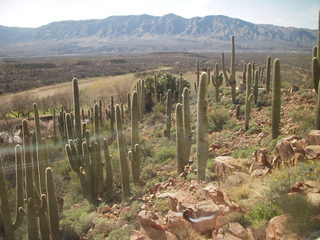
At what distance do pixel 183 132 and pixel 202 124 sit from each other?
7.87ft

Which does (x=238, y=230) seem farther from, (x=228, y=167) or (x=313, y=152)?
(x=313, y=152)

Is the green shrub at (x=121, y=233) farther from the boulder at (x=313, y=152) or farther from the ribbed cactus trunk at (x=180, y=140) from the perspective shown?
the boulder at (x=313, y=152)

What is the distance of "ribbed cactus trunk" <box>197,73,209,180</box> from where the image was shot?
29.2 ft

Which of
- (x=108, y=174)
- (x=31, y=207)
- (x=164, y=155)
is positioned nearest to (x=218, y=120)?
(x=164, y=155)

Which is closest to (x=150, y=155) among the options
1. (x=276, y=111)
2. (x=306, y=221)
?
(x=276, y=111)

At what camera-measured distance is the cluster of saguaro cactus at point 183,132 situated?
11219 millimetres

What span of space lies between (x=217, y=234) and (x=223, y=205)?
→ 0.91 metres

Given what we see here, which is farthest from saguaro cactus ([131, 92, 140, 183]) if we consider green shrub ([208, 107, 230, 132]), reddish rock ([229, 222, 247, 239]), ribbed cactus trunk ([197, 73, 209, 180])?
green shrub ([208, 107, 230, 132])

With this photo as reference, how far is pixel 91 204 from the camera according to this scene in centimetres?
1095

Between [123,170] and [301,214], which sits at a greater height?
[301,214]

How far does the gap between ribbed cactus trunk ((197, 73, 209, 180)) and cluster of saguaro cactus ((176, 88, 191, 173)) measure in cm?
197

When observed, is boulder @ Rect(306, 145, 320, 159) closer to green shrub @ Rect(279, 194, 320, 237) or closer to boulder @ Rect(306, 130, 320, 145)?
boulder @ Rect(306, 130, 320, 145)

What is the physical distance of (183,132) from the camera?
11398mm

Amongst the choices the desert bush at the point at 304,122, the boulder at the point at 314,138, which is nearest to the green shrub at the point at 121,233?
the boulder at the point at 314,138
